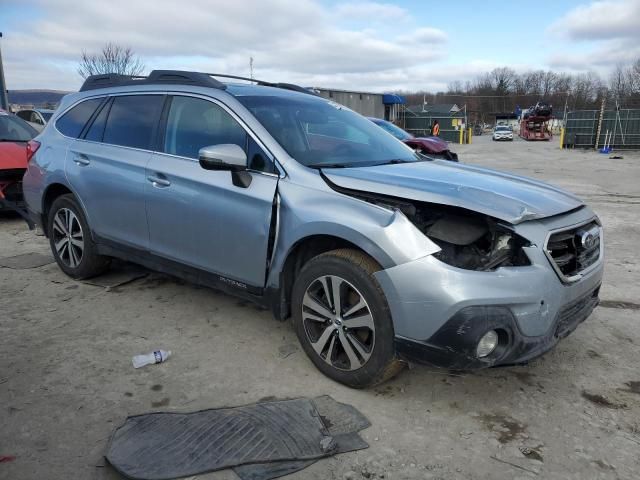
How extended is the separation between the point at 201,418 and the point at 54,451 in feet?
2.31

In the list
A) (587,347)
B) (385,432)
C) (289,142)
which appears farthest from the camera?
(587,347)

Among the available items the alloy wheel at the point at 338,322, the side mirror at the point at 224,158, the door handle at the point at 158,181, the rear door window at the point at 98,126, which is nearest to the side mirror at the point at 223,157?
the side mirror at the point at 224,158

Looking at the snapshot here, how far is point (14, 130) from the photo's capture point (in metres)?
8.23

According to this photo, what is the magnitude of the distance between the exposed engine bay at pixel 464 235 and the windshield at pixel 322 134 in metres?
0.67

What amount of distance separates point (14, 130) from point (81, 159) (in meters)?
4.91

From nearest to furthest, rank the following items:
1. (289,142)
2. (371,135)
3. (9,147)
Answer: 1. (289,142)
2. (371,135)
3. (9,147)

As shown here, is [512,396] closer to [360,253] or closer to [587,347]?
[587,347]

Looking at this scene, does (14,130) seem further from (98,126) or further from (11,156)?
(98,126)

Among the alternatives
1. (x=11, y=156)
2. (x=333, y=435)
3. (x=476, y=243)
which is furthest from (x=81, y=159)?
(x=11, y=156)

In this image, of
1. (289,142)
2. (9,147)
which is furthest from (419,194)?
(9,147)

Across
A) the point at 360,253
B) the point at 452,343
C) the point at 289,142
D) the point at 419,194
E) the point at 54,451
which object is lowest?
the point at 54,451

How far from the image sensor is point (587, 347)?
11.7 ft

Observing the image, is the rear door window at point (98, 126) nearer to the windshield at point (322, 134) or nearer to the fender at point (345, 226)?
the windshield at point (322, 134)

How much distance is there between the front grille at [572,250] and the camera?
2754 mm
